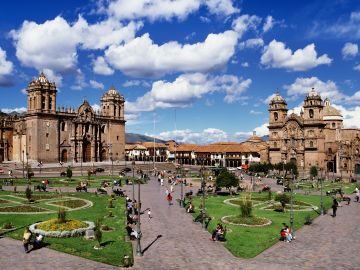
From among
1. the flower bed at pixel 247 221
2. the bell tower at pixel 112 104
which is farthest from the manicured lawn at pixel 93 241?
the bell tower at pixel 112 104

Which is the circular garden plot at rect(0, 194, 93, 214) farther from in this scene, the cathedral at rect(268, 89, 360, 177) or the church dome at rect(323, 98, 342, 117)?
the church dome at rect(323, 98, 342, 117)

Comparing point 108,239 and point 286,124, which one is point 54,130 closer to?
point 286,124

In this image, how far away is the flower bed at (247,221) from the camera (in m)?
31.7

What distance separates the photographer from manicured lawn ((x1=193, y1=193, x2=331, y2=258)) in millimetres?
24975

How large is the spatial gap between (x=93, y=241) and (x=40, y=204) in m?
15.8

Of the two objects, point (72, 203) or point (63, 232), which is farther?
point (72, 203)

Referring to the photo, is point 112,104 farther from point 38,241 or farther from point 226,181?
point 38,241

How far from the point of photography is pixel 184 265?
2123 cm

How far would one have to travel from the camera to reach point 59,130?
297 ft

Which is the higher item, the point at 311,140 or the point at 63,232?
the point at 311,140

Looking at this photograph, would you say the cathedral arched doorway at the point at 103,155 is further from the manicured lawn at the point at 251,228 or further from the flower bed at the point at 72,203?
the flower bed at the point at 72,203

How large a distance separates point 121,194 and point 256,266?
29.1m

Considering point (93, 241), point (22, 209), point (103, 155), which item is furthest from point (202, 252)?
point (103, 155)

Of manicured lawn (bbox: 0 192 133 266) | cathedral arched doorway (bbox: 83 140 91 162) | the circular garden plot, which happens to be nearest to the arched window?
cathedral arched doorway (bbox: 83 140 91 162)
